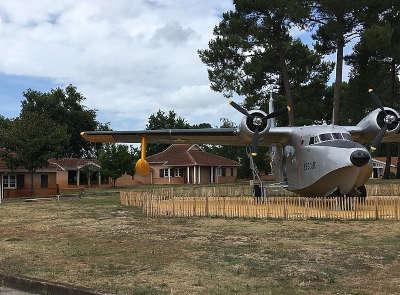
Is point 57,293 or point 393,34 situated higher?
point 393,34

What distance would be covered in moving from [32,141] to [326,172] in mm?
26448

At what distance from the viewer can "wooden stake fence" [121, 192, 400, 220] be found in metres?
16.8

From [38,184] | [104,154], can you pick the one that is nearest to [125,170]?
[104,154]

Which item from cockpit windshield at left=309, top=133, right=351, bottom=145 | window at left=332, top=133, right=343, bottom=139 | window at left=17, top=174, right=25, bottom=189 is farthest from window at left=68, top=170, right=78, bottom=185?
window at left=332, top=133, right=343, bottom=139

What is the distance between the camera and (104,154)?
56938mm

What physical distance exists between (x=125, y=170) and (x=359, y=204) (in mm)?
41498

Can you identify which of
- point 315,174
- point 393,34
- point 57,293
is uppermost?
point 393,34

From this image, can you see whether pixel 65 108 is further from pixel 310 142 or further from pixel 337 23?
pixel 310 142

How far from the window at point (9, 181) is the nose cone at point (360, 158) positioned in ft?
111

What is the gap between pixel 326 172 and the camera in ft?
64.9

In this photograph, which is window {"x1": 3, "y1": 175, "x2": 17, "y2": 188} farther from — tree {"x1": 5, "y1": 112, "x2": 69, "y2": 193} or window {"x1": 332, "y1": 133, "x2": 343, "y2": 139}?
window {"x1": 332, "y1": 133, "x2": 343, "y2": 139}

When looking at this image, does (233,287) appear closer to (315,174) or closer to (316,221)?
(316,221)

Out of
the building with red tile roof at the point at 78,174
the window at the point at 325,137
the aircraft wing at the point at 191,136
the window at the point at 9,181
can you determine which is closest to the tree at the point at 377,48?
the aircraft wing at the point at 191,136

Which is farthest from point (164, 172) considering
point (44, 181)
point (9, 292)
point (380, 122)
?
point (9, 292)
